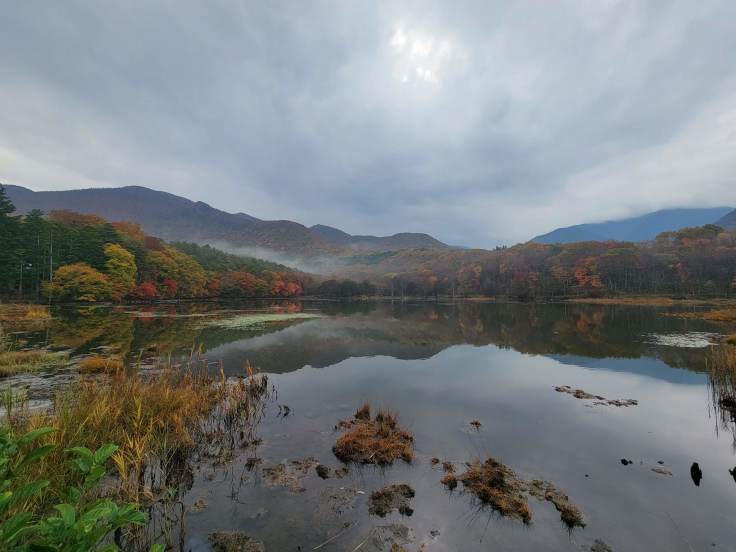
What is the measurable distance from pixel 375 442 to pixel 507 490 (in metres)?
3.52

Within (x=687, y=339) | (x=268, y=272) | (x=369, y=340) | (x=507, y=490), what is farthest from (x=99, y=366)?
(x=268, y=272)

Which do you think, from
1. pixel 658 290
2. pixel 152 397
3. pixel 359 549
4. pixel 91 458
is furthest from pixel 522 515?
pixel 658 290

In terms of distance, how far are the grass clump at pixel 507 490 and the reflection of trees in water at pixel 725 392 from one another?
326 inches

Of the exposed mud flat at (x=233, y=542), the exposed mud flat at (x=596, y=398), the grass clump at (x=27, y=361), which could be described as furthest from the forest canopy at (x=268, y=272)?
the exposed mud flat at (x=596, y=398)

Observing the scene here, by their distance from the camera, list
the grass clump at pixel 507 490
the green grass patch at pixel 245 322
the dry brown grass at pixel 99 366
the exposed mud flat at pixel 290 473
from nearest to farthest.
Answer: the grass clump at pixel 507 490 < the exposed mud flat at pixel 290 473 < the dry brown grass at pixel 99 366 < the green grass patch at pixel 245 322

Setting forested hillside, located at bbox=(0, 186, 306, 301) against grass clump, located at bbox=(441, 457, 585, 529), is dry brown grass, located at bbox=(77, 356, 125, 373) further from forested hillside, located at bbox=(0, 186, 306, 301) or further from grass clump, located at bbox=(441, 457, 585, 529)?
forested hillside, located at bbox=(0, 186, 306, 301)

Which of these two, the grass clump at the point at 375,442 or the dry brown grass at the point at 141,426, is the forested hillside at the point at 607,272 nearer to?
the grass clump at the point at 375,442

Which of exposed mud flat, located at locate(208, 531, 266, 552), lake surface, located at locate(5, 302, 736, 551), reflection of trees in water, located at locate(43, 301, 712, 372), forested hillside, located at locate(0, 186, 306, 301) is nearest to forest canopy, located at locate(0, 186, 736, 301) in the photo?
forested hillside, located at locate(0, 186, 306, 301)

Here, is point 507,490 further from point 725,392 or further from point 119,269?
point 119,269

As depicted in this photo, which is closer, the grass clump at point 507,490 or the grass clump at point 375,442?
the grass clump at point 507,490

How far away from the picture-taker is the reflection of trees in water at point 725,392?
459 inches

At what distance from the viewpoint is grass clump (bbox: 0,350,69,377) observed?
48.9 feet

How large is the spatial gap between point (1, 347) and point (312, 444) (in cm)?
2154

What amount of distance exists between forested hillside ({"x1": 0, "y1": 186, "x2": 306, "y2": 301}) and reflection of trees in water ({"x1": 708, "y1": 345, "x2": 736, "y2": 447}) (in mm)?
83455
